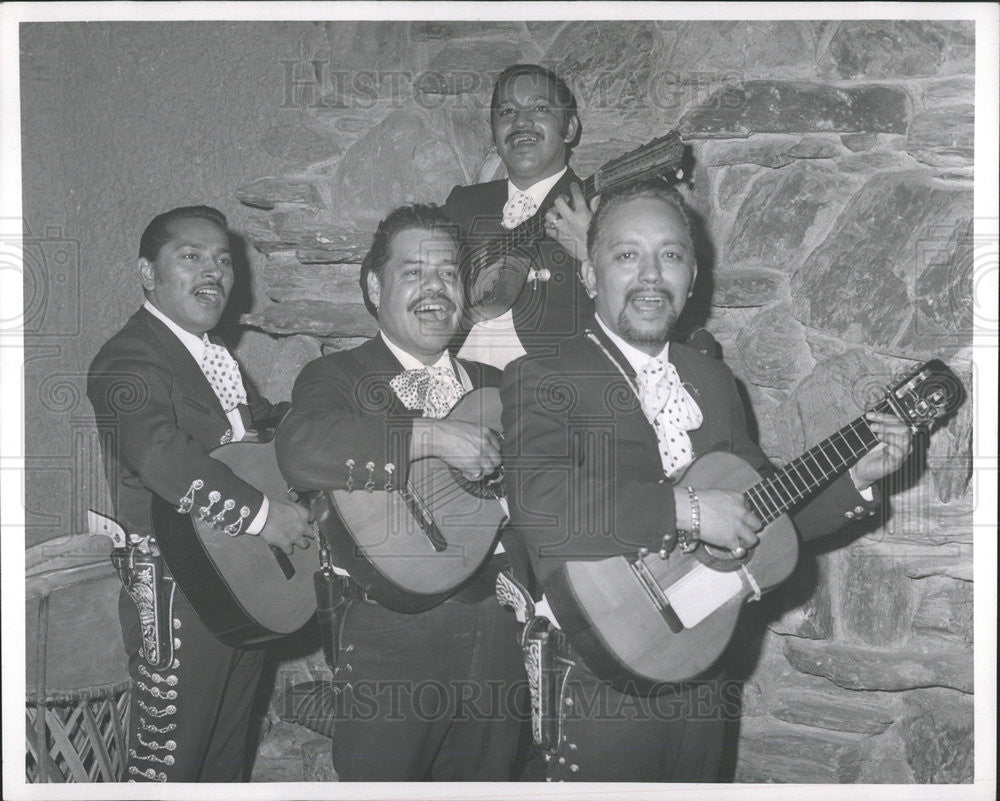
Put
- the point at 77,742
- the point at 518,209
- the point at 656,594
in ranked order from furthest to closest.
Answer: the point at 77,742
the point at 518,209
the point at 656,594

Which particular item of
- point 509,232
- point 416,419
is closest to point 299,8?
point 509,232

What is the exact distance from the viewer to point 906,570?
302 cm

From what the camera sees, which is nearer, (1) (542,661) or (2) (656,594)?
(2) (656,594)

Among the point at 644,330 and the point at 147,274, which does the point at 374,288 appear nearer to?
the point at 147,274

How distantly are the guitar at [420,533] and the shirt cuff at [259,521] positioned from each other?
0.61 feet

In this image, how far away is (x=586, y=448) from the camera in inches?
113

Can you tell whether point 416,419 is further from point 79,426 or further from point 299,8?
point 299,8

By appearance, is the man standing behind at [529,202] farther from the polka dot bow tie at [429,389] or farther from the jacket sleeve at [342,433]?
the jacket sleeve at [342,433]

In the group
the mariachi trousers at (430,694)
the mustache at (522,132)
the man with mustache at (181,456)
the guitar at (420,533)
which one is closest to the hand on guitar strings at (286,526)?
the man with mustache at (181,456)

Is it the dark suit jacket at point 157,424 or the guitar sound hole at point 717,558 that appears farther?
the dark suit jacket at point 157,424

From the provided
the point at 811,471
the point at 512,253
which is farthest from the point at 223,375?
the point at 811,471

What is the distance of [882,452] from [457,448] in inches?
40.2

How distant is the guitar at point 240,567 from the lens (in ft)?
9.63

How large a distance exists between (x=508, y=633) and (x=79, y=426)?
121 cm
